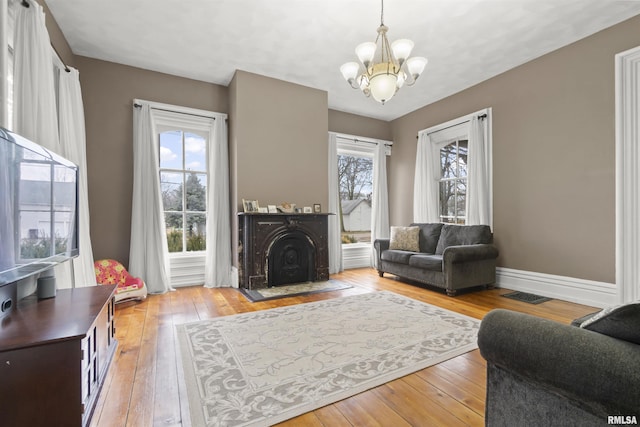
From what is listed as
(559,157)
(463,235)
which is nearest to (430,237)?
(463,235)

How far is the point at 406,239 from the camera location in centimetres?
473

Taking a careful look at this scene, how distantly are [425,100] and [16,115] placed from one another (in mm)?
5228

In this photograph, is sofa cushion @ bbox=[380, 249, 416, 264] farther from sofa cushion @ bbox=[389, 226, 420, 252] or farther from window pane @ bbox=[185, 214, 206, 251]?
window pane @ bbox=[185, 214, 206, 251]

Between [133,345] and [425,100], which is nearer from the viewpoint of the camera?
[133,345]

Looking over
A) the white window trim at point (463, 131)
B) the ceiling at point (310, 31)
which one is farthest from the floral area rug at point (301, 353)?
the ceiling at point (310, 31)

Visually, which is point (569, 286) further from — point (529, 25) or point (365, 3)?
point (365, 3)

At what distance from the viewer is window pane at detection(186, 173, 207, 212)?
4.36m

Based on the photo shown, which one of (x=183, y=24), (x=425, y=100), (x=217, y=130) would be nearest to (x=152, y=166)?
(x=217, y=130)

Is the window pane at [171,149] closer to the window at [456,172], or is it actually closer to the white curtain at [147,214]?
the white curtain at [147,214]

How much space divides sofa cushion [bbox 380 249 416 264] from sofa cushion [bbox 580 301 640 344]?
11.3 feet

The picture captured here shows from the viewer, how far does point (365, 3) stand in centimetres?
276

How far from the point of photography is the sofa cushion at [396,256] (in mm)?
4342

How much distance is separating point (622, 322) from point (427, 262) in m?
3.18

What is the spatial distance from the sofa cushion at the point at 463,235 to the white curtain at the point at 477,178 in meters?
0.25
